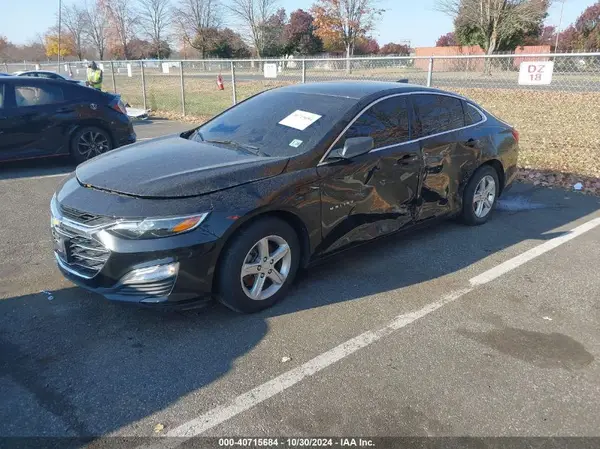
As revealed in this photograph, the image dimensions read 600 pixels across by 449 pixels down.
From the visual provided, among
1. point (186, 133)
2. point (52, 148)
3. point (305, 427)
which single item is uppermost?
point (186, 133)

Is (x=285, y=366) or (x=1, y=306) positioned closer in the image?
(x=285, y=366)

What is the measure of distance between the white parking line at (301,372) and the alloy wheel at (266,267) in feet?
2.37

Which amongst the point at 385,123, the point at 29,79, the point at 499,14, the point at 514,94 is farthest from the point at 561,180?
the point at 499,14

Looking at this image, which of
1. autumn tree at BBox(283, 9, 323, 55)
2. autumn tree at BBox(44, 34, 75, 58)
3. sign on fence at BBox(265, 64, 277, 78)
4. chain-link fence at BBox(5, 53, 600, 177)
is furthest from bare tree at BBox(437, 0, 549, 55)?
autumn tree at BBox(44, 34, 75, 58)

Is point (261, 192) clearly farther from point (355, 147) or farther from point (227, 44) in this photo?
point (227, 44)

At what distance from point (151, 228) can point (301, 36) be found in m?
61.5

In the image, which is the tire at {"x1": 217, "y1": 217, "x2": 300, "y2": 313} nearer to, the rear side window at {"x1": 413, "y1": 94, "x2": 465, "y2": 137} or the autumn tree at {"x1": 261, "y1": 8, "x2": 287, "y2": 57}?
the rear side window at {"x1": 413, "y1": 94, "x2": 465, "y2": 137}

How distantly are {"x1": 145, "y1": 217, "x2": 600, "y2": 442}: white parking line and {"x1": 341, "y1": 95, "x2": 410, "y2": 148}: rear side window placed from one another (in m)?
1.42

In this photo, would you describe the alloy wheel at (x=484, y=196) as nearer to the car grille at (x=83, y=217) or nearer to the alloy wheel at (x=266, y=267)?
the alloy wheel at (x=266, y=267)

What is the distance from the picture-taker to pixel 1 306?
3.74 meters

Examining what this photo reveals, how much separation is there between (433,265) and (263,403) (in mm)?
2430

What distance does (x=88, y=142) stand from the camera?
867 cm

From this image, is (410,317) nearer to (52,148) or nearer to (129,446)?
(129,446)

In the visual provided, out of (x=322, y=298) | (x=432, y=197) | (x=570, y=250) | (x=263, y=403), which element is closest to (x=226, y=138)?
(x=322, y=298)
